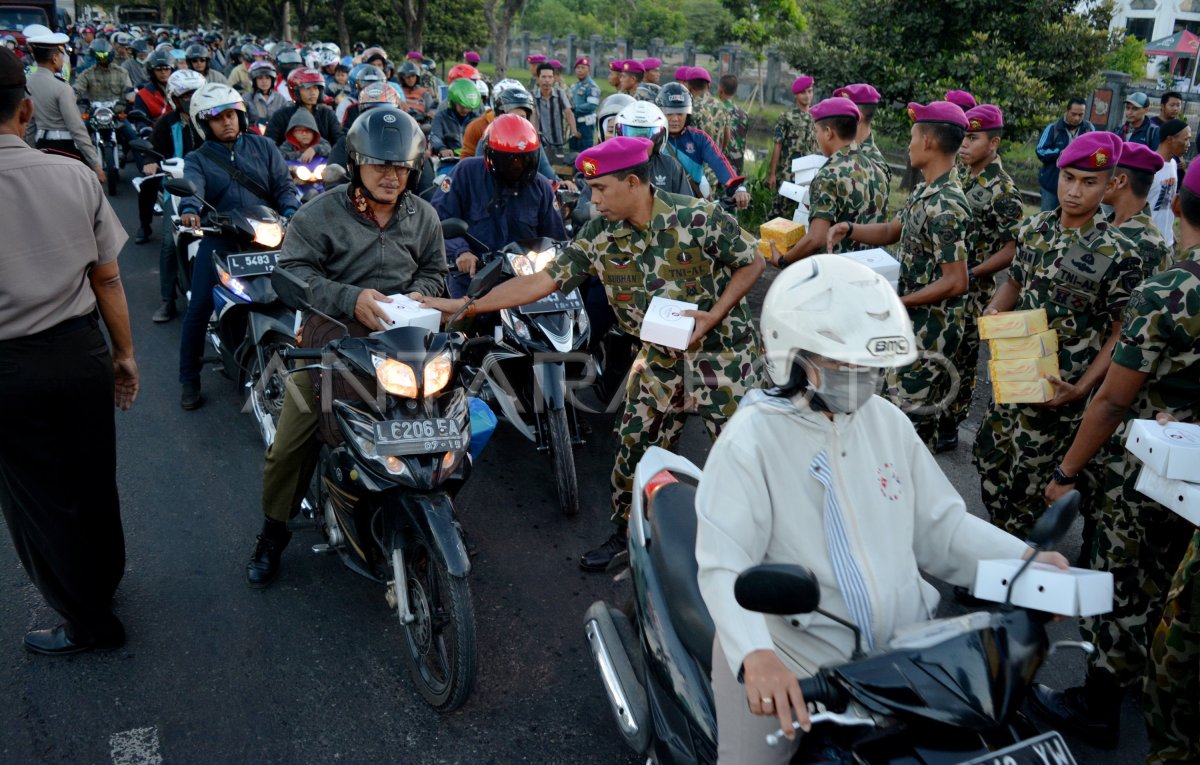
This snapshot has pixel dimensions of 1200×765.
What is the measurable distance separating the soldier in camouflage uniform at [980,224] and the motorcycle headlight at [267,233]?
4.41 metres

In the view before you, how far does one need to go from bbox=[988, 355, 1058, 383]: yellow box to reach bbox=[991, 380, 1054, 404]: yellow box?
18 mm

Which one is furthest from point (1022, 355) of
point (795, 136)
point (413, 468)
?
point (795, 136)

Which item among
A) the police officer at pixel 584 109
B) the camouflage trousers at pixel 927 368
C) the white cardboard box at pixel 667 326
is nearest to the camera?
the white cardboard box at pixel 667 326

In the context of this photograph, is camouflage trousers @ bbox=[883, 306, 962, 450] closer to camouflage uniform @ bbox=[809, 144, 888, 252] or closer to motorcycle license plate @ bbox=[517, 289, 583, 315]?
camouflage uniform @ bbox=[809, 144, 888, 252]

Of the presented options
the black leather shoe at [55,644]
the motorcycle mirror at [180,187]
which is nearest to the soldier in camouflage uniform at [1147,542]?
the black leather shoe at [55,644]

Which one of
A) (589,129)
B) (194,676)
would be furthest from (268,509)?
(589,129)

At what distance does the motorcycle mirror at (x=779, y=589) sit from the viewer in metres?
1.90

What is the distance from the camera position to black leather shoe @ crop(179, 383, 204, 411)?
20.9 ft

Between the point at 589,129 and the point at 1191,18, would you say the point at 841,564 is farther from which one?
the point at 1191,18

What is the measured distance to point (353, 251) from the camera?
4.18 metres

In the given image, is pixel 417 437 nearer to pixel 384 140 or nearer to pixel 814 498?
pixel 384 140

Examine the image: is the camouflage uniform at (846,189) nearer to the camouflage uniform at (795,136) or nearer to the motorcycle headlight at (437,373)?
the motorcycle headlight at (437,373)

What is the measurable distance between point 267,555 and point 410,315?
1463 millimetres

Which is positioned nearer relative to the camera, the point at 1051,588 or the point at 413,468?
the point at 1051,588
